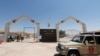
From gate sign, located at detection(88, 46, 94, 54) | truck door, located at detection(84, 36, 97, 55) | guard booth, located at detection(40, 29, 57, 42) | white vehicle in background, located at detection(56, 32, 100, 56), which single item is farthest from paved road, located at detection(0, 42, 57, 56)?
guard booth, located at detection(40, 29, 57, 42)

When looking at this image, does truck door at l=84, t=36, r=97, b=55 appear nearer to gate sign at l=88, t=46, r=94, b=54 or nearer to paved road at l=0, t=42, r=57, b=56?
gate sign at l=88, t=46, r=94, b=54

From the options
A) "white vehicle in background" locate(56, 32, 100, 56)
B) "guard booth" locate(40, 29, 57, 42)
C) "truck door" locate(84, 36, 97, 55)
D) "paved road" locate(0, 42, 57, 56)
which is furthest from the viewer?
"guard booth" locate(40, 29, 57, 42)

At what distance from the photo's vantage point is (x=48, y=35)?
29.4 m

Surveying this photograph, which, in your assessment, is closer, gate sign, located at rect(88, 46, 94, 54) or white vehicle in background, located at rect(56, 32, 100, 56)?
white vehicle in background, located at rect(56, 32, 100, 56)

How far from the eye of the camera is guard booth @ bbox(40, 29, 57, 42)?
29359 mm

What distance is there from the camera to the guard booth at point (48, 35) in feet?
96.3

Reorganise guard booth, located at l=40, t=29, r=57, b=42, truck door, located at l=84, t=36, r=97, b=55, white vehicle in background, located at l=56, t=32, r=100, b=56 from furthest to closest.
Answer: guard booth, located at l=40, t=29, r=57, b=42 < truck door, located at l=84, t=36, r=97, b=55 < white vehicle in background, located at l=56, t=32, r=100, b=56

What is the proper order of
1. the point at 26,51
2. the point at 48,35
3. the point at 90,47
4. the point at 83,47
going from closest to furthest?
1. the point at 83,47
2. the point at 90,47
3. the point at 26,51
4. the point at 48,35

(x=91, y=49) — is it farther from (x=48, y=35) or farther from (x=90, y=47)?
(x=48, y=35)

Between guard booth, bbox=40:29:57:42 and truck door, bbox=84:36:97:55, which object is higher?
guard booth, bbox=40:29:57:42

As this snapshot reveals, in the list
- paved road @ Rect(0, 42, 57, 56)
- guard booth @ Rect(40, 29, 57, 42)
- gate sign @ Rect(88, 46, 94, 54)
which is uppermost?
guard booth @ Rect(40, 29, 57, 42)

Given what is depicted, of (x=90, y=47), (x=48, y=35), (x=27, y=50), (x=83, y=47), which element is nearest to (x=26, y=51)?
(x=27, y=50)

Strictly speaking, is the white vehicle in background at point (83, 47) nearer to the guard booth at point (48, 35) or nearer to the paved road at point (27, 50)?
the paved road at point (27, 50)

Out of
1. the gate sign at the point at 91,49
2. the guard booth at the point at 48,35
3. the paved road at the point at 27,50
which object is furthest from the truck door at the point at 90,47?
the guard booth at the point at 48,35
